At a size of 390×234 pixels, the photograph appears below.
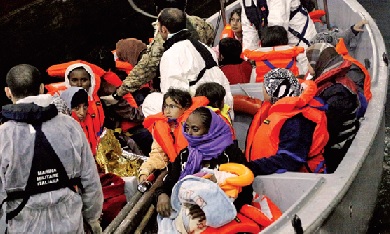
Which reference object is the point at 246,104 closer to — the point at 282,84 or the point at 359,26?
the point at 282,84

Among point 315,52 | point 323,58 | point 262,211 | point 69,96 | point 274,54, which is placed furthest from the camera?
point 274,54

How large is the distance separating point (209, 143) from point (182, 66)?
4.05 feet

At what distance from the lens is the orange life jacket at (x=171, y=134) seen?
13.9 ft

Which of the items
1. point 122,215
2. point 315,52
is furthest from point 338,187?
point 315,52

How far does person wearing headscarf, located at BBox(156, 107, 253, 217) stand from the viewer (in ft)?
12.2

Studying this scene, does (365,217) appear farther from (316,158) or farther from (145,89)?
(145,89)

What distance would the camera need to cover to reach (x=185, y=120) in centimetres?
407

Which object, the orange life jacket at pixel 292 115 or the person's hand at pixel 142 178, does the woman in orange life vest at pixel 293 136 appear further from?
the person's hand at pixel 142 178

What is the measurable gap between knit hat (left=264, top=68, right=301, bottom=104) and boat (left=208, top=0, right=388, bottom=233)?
55 cm

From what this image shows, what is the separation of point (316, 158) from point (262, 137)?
385 mm

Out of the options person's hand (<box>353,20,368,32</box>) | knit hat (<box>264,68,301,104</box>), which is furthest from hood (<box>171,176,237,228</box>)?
person's hand (<box>353,20,368,32</box>)

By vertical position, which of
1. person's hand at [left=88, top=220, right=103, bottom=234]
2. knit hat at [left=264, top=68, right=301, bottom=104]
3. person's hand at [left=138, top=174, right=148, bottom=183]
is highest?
knit hat at [left=264, top=68, right=301, bottom=104]

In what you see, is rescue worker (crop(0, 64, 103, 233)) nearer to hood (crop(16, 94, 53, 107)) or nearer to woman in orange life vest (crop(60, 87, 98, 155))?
hood (crop(16, 94, 53, 107))

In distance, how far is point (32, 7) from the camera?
11.2 meters
